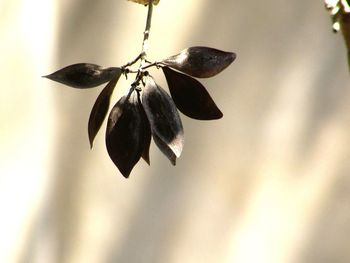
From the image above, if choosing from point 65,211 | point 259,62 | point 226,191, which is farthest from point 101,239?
point 259,62

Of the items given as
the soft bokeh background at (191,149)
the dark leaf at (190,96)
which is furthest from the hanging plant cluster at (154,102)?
the soft bokeh background at (191,149)

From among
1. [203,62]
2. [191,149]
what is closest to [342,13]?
[203,62]

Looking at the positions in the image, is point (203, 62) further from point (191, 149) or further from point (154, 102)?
point (191, 149)

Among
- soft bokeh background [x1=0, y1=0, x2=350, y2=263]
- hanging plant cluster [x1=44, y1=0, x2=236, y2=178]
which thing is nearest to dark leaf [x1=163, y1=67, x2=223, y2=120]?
hanging plant cluster [x1=44, y1=0, x2=236, y2=178]

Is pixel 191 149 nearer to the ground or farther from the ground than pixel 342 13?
nearer to the ground

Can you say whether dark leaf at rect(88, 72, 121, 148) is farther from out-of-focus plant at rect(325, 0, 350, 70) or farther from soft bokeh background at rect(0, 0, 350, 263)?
soft bokeh background at rect(0, 0, 350, 263)

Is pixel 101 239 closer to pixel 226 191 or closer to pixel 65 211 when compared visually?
pixel 65 211

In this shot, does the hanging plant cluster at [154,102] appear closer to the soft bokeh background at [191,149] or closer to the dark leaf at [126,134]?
the dark leaf at [126,134]

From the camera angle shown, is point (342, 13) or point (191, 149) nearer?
point (342, 13)
